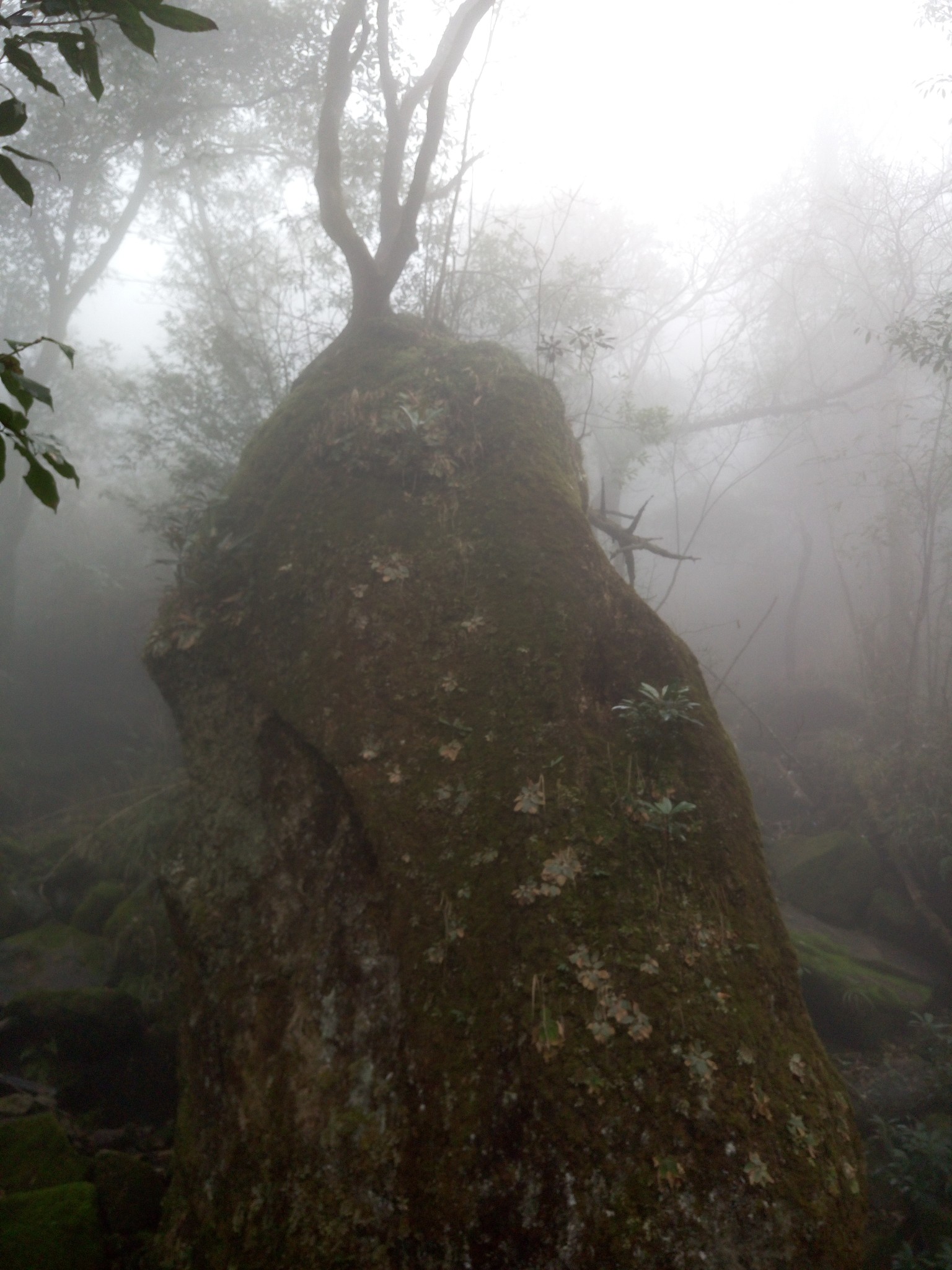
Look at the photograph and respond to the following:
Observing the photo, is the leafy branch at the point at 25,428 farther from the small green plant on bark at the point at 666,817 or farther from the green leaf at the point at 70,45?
the small green plant on bark at the point at 666,817

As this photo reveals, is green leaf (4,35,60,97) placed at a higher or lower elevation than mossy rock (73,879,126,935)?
higher

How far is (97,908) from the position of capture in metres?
8.06

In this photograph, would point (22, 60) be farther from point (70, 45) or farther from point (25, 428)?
point (25, 428)

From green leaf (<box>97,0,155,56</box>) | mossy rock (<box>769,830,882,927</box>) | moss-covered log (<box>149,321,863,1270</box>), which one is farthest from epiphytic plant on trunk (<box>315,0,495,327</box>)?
mossy rock (<box>769,830,882,927</box>)

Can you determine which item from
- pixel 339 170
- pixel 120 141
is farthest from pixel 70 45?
pixel 120 141

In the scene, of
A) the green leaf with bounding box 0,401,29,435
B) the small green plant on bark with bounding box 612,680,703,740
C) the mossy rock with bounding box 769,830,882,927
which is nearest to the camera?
the green leaf with bounding box 0,401,29,435

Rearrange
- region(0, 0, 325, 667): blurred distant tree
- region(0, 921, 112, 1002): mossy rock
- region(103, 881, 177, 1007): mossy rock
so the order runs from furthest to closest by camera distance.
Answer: region(0, 0, 325, 667): blurred distant tree, region(0, 921, 112, 1002): mossy rock, region(103, 881, 177, 1007): mossy rock

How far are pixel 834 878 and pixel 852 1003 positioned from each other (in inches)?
120

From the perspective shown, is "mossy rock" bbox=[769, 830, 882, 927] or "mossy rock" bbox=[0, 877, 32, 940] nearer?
"mossy rock" bbox=[0, 877, 32, 940]

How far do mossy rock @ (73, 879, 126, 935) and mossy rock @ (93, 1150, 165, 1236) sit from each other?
179 inches

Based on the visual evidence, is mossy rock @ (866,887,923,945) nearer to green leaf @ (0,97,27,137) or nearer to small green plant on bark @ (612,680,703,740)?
small green plant on bark @ (612,680,703,740)

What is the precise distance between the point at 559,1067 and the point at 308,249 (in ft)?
54.7

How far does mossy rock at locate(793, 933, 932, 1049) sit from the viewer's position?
7008 millimetres

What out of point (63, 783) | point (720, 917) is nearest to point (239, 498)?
point (720, 917)
